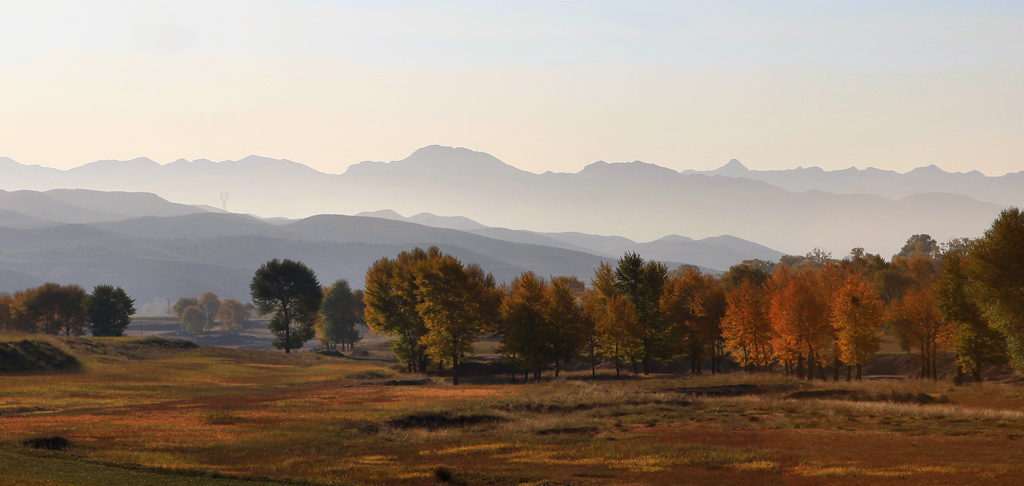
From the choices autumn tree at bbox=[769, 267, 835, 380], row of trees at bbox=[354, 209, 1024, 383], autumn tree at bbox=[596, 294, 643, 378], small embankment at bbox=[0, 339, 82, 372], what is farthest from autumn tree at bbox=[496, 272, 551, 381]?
small embankment at bbox=[0, 339, 82, 372]

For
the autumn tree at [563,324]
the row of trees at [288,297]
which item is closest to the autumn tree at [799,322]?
the autumn tree at [563,324]

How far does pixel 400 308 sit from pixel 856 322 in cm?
5527

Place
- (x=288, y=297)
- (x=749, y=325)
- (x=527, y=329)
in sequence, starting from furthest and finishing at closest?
(x=288, y=297) < (x=527, y=329) < (x=749, y=325)

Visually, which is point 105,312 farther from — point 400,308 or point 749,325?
point 749,325

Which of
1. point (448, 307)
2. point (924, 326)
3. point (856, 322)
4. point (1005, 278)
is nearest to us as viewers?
point (1005, 278)

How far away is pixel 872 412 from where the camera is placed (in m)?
47.2

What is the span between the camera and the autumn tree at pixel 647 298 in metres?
82.5

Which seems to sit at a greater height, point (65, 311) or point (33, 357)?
point (65, 311)

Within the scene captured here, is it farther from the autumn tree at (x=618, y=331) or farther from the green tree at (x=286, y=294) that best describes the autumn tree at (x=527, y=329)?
the green tree at (x=286, y=294)

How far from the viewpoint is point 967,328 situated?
65562 mm

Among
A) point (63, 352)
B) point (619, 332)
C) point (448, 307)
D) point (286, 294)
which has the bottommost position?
point (63, 352)

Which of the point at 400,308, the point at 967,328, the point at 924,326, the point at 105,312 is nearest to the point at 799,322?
the point at 924,326

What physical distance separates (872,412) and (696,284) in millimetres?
41595

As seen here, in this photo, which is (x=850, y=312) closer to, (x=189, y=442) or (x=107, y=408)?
(x=189, y=442)
